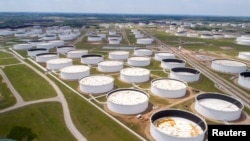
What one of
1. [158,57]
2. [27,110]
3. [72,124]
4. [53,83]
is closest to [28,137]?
[72,124]

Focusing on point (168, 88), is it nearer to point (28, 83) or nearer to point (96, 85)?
point (96, 85)

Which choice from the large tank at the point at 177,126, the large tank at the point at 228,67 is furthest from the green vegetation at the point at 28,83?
the large tank at the point at 228,67

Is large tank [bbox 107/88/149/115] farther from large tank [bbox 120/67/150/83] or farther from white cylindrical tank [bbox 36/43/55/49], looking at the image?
white cylindrical tank [bbox 36/43/55/49]

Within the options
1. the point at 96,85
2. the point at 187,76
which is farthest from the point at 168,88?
the point at 96,85

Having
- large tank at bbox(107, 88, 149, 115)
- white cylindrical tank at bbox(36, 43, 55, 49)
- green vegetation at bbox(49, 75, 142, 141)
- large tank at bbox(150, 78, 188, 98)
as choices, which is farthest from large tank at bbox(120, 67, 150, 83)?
white cylindrical tank at bbox(36, 43, 55, 49)

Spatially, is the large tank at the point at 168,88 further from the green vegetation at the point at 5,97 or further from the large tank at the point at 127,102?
the green vegetation at the point at 5,97
